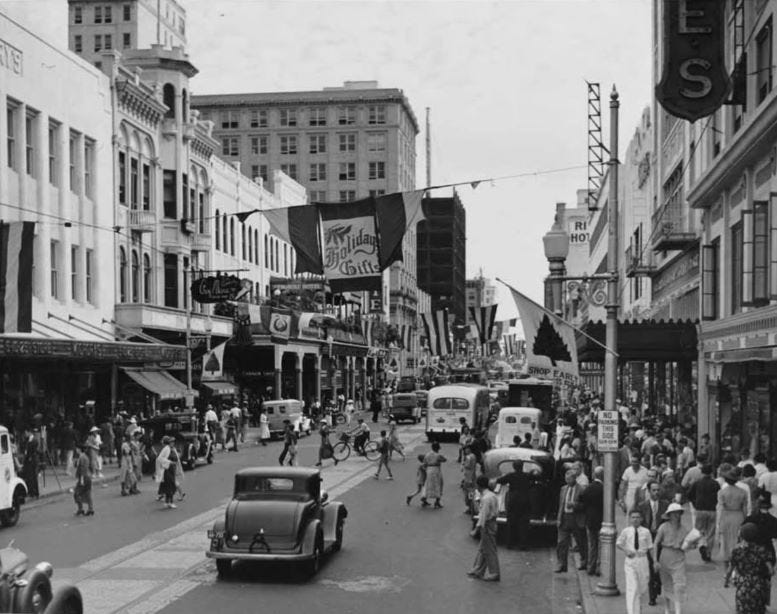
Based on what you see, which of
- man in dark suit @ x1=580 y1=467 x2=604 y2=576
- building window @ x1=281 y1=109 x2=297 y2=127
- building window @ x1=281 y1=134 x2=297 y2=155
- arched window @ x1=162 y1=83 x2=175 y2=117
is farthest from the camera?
building window @ x1=281 y1=109 x2=297 y2=127

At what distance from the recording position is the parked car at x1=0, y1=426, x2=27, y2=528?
22.3m

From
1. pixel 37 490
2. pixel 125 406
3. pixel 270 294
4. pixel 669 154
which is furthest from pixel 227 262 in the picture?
pixel 37 490

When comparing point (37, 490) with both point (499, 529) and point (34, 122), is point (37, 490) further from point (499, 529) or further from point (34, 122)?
point (34, 122)

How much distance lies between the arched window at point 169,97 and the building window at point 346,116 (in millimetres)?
74837

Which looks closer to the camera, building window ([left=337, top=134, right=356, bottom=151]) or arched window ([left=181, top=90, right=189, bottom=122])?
arched window ([left=181, top=90, right=189, bottom=122])

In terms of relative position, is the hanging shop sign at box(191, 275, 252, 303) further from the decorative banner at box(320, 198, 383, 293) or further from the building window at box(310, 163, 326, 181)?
the building window at box(310, 163, 326, 181)

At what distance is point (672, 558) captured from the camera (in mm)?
14102

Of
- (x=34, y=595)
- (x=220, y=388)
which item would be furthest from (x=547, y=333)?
(x=220, y=388)

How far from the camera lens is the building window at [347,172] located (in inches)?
5074

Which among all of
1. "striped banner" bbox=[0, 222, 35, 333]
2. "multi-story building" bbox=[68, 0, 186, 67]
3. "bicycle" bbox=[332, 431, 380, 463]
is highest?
"multi-story building" bbox=[68, 0, 186, 67]

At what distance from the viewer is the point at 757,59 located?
26.4 meters

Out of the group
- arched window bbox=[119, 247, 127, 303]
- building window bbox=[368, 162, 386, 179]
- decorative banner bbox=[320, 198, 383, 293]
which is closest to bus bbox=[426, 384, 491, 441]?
arched window bbox=[119, 247, 127, 303]

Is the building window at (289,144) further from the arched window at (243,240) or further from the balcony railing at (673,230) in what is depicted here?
the balcony railing at (673,230)

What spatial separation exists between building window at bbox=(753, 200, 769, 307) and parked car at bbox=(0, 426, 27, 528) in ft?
54.5
